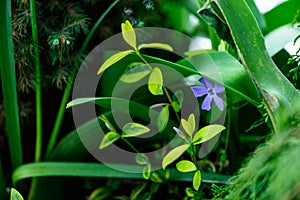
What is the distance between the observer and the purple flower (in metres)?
0.54

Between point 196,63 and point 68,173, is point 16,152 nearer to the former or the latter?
point 68,173

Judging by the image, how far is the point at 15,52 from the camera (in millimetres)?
557

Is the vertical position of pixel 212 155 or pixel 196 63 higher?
pixel 196 63

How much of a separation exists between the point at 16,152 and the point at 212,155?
10.4 inches

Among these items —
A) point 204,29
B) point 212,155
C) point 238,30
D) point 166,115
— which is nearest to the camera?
point 238,30

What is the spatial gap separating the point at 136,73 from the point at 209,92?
0.09 meters

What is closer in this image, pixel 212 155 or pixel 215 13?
pixel 215 13

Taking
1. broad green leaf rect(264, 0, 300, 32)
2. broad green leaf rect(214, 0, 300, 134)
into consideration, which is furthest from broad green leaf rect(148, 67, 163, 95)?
broad green leaf rect(264, 0, 300, 32)

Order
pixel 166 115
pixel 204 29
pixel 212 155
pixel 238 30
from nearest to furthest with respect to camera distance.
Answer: pixel 238 30, pixel 166 115, pixel 212 155, pixel 204 29

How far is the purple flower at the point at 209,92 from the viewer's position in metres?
0.54

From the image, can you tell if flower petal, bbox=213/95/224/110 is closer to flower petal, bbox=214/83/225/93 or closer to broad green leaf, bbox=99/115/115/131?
flower petal, bbox=214/83/225/93

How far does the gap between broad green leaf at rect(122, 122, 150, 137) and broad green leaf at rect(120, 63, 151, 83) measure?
0.05 m

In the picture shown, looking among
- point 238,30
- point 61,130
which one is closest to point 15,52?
point 61,130

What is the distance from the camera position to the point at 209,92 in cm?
55
